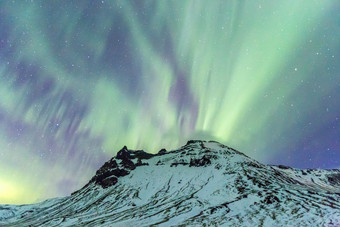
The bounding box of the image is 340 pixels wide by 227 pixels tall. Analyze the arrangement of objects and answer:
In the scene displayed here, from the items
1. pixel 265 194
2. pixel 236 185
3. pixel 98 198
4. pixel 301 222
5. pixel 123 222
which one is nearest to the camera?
pixel 301 222

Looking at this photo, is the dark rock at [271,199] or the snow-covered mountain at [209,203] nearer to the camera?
the snow-covered mountain at [209,203]

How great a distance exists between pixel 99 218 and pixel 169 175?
6649cm

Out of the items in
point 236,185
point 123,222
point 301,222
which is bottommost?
point 301,222

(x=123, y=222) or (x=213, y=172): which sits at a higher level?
(x=213, y=172)

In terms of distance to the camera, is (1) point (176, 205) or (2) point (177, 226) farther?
(1) point (176, 205)

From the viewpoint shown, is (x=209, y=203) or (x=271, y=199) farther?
(x=209, y=203)

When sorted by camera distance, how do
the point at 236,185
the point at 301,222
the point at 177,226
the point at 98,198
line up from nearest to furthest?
the point at 301,222, the point at 177,226, the point at 236,185, the point at 98,198

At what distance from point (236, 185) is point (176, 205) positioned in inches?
1444

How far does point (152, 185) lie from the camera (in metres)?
188

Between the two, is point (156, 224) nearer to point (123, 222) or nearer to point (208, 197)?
point (123, 222)

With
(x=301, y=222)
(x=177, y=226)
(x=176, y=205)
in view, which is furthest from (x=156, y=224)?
(x=301, y=222)

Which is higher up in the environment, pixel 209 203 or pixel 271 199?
pixel 209 203

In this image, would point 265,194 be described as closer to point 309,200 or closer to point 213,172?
point 309,200

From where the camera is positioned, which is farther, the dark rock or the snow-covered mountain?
the dark rock
